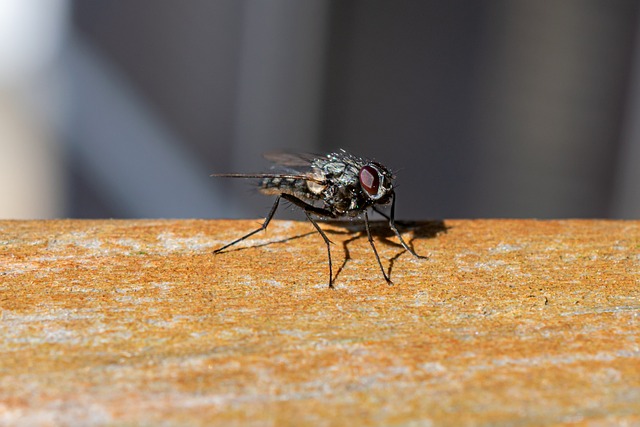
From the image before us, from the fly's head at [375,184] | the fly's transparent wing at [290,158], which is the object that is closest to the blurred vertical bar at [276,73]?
the fly's transparent wing at [290,158]

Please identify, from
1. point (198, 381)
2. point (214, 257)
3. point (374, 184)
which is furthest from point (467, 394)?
point (374, 184)

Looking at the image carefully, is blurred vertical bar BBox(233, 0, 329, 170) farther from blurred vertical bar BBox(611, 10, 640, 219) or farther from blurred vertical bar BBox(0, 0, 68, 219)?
blurred vertical bar BBox(611, 10, 640, 219)

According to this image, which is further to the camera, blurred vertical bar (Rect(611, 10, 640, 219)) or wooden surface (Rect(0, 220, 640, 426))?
blurred vertical bar (Rect(611, 10, 640, 219))

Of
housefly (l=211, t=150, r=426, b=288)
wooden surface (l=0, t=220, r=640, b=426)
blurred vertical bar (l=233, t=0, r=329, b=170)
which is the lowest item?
wooden surface (l=0, t=220, r=640, b=426)

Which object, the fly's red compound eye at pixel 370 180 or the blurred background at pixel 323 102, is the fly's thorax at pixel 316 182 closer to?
the fly's red compound eye at pixel 370 180

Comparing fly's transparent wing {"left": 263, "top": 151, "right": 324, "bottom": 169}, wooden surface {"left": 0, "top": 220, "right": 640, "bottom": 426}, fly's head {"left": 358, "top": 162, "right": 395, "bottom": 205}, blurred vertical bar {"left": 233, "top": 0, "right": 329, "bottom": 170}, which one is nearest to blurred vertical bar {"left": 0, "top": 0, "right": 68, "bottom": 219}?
blurred vertical bar {"left": 233, "top": 0, "right": 329, "bottom": 170}

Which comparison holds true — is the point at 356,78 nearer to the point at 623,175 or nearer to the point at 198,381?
the point at 623,175
